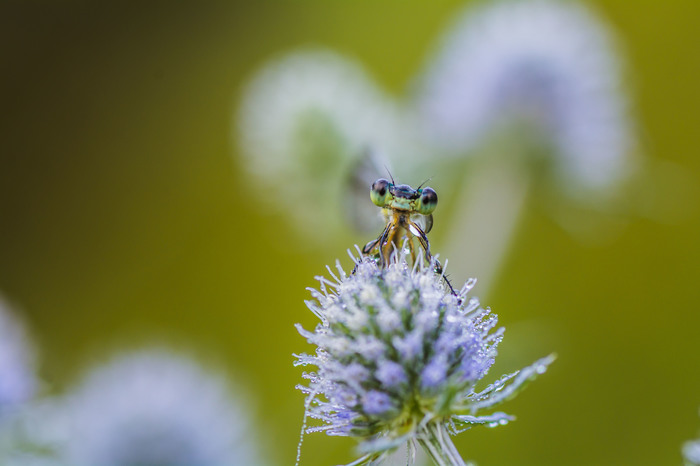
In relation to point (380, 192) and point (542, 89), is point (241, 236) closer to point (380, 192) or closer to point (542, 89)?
point (542, 89)

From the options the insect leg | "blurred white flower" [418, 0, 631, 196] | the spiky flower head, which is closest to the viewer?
the spiky flower head

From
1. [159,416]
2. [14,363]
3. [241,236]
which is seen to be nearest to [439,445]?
[14,363]

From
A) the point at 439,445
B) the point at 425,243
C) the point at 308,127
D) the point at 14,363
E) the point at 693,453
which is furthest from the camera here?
the point at 308,127

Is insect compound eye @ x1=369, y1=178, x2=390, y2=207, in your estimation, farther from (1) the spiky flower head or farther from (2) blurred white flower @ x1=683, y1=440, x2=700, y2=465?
(2) blurred white flower @ x1=683, y1=440, x2=700, y2=465

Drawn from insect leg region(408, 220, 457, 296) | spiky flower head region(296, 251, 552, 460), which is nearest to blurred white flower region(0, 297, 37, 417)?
spiky flower head region(296, 251, 552, 460)

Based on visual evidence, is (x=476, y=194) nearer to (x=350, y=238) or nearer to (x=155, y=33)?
(x=350, y=238)

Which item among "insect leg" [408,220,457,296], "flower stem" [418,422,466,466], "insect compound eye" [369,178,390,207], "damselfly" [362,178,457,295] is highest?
"insect compound eye" [369,178,390,207]

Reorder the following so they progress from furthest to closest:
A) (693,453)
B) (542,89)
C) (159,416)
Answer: (542,89) → (159,416) → (693,453)
